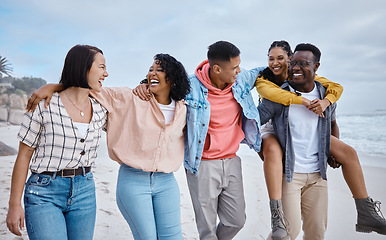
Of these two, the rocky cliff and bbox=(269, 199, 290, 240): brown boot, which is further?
the rocky cliff

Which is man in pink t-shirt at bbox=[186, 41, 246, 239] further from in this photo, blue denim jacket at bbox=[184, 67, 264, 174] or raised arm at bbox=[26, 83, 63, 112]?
raised arm at bbox=[26, 83, 63, 112]

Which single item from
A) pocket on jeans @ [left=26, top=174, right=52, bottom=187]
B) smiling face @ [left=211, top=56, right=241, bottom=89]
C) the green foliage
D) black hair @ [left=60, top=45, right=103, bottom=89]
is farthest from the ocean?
the green foliage

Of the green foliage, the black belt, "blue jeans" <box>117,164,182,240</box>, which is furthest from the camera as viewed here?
the green foliage

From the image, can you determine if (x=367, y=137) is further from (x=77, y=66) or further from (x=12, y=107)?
(x=12, y=107)

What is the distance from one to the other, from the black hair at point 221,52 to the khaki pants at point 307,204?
1.20 meters

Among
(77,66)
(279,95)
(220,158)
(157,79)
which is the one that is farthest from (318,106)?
(77,66)

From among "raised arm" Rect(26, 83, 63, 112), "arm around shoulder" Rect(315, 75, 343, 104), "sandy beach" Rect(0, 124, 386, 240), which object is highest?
"arm around shoulder" Rect(315, 75, 343, 104)

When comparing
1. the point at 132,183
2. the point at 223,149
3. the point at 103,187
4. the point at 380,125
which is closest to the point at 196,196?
the point at 223,149

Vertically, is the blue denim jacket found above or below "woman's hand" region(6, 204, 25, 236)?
above

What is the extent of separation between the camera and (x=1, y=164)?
6.98 meters

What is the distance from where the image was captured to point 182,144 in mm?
2680

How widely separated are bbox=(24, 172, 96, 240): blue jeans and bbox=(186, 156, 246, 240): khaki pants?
39.6 inches

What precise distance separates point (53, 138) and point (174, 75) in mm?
1055

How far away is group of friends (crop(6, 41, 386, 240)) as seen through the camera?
1.95m
